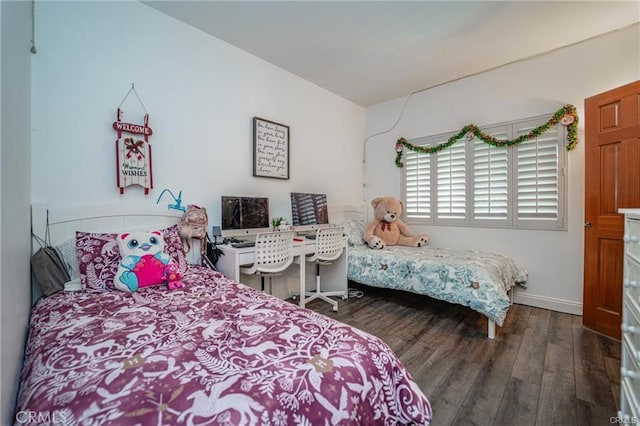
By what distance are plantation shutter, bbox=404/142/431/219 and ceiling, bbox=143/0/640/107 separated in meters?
1.12

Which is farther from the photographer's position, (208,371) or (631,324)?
(631,324)

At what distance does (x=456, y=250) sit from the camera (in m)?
3.40

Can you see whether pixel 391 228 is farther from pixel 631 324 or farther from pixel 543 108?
pixel 631 324

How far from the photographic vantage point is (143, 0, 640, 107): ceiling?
7.35 feet

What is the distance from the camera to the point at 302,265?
2.79 metres

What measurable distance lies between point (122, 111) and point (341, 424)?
2.51 meters

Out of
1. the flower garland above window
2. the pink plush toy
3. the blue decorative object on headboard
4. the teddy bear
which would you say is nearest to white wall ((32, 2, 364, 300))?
the blue decorative object on headboard

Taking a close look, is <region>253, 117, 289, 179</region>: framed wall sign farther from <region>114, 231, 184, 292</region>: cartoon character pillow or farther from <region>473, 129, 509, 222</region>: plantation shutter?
<region>473, 129, 509, 222</region>: plantation shutter

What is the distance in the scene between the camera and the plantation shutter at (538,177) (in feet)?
9.61

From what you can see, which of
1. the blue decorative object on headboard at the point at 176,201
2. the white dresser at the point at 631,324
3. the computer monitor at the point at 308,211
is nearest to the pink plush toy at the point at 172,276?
the blue decorative object on headboard at the point at 176,201

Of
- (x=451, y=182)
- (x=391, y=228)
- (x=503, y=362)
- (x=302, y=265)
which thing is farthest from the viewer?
(x=391, y=228)

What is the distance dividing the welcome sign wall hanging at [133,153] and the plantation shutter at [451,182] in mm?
3368

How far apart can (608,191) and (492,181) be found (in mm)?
Result: 1068

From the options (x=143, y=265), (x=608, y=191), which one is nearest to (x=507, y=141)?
(x=608, y=191)
